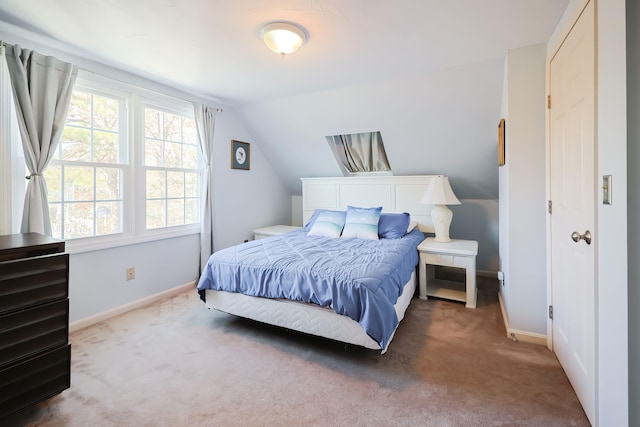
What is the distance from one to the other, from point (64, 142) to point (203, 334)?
6.30 ft

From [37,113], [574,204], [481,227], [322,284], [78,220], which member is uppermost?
[37,113]

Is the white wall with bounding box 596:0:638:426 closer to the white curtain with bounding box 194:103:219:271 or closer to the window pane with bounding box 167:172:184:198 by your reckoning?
the white curtain with bounding box 194:103:219:271

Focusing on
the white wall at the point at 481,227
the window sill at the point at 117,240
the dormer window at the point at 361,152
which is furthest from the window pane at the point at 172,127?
the white wall at the point at 481,227

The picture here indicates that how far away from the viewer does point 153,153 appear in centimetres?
308

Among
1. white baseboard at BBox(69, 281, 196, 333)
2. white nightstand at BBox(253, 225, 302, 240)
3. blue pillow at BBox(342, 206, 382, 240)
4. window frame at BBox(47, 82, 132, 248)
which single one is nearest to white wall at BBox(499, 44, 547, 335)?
blue pillow at BBox(342, 206, 382, 240)

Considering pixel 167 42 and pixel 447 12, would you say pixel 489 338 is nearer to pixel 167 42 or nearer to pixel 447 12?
pixel 447 12

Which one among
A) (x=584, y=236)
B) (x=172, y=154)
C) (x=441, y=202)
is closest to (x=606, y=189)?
(x=584, y=236)

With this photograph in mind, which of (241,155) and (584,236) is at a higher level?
(241,155)

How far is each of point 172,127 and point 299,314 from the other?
248 cm

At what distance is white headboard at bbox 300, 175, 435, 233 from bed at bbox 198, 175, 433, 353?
24.1 inches

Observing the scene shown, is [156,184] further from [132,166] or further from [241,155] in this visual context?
[241,155]

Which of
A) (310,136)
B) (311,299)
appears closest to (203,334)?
(311,299)

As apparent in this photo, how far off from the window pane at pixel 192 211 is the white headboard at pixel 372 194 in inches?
61.5

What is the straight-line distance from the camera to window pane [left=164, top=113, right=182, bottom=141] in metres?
3.21
